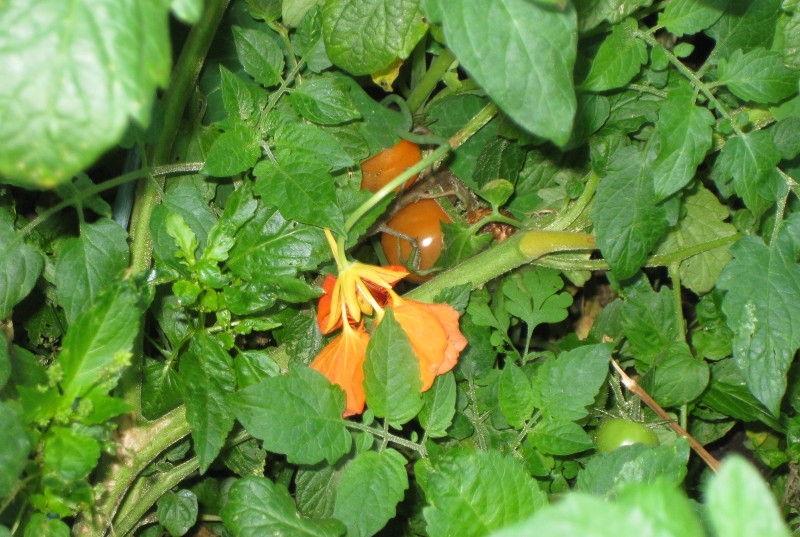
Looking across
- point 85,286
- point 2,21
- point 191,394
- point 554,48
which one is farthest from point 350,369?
point 2,21

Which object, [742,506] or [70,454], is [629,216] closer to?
[742,506]

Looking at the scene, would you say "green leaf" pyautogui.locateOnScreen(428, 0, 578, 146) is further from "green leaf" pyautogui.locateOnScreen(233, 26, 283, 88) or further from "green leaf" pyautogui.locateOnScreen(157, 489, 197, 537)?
"green leaf" pyautogui.locateOnScreen(157, 489, 197, 537)

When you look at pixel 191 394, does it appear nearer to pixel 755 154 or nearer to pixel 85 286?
pixel 85 286

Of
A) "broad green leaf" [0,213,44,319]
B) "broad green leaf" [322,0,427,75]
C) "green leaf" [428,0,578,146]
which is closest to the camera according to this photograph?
"green leaf" [428,0,578,146]

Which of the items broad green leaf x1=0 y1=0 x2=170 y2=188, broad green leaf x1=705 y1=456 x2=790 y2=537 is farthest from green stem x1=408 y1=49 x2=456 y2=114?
broad green leaf x1=705 y1=456 x2=790 y2=537

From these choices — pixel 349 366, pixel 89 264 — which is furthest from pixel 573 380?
pixel 89 264

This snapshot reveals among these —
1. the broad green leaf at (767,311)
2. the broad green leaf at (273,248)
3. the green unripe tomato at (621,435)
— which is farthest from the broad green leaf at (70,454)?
the broad green leaf at (767,311)

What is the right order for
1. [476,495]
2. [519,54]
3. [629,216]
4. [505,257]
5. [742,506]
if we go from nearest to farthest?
[742,506] → [519,54] → [476,495] → [629,216] → [505,257]
